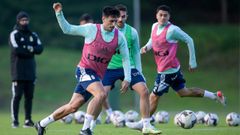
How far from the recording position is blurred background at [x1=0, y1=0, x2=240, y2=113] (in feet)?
92.5

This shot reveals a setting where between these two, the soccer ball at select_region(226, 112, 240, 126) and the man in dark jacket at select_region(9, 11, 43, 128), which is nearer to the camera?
the soccer ball at select_region(226, 112, 240, 126)

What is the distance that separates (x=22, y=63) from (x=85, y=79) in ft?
16.9

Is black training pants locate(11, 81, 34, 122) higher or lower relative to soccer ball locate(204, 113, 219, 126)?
higher

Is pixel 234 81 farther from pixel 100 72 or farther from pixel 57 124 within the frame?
pixel 100 72

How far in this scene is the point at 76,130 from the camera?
17.2 m

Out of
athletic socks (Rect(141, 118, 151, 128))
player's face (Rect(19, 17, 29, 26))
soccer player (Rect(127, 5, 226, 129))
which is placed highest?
player's face (Rect(19, 17, 29, 26))

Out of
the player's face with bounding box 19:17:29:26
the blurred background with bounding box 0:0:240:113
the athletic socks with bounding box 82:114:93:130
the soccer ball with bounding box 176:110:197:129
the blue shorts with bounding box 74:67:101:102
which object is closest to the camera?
the athletic socks with bounding box 82:114:93:130

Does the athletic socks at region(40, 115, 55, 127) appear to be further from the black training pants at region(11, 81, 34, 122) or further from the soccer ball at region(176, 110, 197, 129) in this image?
the black training pants at region(11, 81, 34, 122)

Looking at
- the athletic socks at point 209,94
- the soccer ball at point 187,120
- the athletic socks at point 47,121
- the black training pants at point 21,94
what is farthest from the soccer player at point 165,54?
the athletic socks at point 47,121

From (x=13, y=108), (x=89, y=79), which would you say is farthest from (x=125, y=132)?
(x=13, y=108)

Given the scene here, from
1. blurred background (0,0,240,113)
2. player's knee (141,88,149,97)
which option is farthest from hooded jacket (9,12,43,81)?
blurred background (0,0,240,113)

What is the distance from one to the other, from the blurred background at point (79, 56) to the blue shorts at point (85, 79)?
11532mm

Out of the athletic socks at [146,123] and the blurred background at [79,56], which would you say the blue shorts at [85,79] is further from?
the blurred background at [79,56]

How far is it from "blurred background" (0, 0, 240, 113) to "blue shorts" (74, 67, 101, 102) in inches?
454
